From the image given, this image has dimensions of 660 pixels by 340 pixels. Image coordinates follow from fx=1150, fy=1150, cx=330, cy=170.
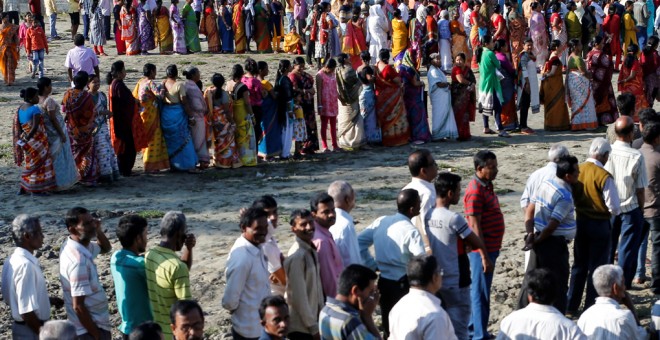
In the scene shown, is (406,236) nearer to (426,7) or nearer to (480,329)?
(480,329)

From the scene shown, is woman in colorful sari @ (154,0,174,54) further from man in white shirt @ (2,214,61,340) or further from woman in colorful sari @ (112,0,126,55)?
man in white shirt @ (2,214,61,340)

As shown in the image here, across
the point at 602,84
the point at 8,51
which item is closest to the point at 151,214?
the point at 602,84

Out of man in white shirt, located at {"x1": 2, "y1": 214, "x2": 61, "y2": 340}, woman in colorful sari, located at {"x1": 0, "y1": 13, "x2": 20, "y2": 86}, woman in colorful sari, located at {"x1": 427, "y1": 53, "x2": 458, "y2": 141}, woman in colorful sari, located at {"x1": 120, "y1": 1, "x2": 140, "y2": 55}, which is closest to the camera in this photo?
man in white shirt, located at {"x1": 2, "y1": 214, "x2": 61, "y2": 340}

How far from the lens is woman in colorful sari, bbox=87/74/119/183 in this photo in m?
12.6

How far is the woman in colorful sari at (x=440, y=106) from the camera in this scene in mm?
14938

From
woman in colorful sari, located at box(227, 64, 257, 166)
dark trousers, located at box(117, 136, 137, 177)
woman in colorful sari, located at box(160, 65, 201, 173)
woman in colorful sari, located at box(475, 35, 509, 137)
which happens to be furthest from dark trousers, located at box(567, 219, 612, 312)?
woman in colorful sari, located at box(475, 35, 509, 137)

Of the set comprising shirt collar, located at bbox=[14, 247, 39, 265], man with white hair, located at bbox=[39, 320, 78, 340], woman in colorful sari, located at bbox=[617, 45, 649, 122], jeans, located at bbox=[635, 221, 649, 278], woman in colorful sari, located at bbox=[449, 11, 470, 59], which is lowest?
jeans, located at bbox=[635, 221, 649, 278]

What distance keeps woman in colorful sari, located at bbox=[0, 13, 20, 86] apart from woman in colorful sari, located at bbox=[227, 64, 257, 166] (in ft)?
25.2

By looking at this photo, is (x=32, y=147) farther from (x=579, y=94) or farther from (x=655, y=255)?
(x=579, y=94)

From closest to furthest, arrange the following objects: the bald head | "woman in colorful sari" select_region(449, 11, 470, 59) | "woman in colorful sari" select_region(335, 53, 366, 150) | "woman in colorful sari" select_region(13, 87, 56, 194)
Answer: the bald head → "woman in colorful sari" select_region(13, 87, 56, 194) → "woman in colorful sari" select_region(335, 53, 366, 150) → "woman in colorful sari" select_region(449, 11, 470, 59)

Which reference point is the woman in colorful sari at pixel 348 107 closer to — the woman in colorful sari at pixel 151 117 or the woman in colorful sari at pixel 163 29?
the woman in colorful sari at pixel 151 117

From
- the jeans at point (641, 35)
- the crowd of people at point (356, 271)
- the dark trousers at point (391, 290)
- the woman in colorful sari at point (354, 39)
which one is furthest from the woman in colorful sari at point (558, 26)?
the dark trousers at point (391, 290)

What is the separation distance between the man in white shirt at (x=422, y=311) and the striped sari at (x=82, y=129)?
7044 millimetres

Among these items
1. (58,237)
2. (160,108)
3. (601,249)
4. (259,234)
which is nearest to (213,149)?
(160,108)
